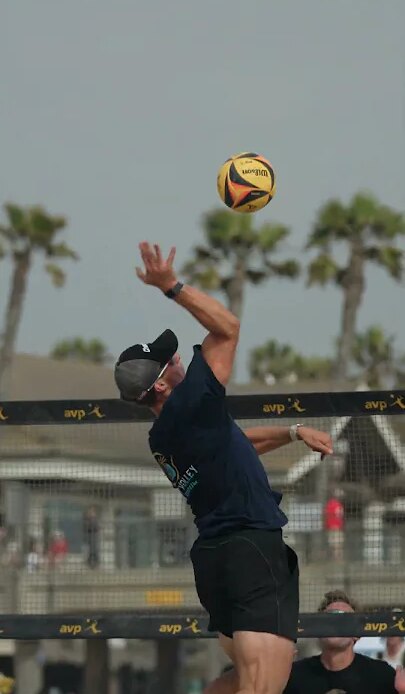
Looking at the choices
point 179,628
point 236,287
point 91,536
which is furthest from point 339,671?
point 236,287

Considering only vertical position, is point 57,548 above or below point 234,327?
below

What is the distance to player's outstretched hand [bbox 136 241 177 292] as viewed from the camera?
741 centimetres

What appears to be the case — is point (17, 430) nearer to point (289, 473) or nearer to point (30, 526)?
point (30, 526)

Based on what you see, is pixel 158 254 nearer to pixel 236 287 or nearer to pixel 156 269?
pixel 156 269

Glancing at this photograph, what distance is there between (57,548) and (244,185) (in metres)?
3.29

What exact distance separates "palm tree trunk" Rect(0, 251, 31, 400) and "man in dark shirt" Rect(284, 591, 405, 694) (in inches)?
1797

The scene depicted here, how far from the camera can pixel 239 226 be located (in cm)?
5584

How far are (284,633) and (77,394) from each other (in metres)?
52.9

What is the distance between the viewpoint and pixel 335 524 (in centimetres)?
1053

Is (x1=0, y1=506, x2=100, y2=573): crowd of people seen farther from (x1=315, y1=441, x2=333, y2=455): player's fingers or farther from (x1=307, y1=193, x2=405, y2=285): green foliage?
(x1=307, y1=193, x2=405, y2=285): green foliage

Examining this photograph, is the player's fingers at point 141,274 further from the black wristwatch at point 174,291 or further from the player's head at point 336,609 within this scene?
the player's head at point 336,609

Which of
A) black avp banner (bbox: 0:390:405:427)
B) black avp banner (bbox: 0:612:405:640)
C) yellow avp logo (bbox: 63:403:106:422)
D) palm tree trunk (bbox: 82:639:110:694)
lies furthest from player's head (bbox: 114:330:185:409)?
palm tree trunk (bbox: 82:639:110:694)

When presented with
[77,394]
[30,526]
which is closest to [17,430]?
[30,526]

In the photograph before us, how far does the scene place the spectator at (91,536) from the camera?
10797 mm
